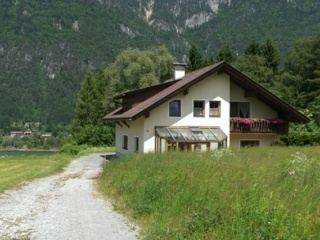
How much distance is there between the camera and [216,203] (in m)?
8.69

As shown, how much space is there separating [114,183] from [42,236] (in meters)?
6.89

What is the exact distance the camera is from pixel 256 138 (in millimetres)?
33531

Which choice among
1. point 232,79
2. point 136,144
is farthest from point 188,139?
point 232,79

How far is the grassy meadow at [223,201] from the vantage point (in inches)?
269

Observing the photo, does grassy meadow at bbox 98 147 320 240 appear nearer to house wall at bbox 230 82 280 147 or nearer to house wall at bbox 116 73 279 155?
house wall at bbox 116 73 279 155

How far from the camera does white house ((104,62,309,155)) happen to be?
98.8ft

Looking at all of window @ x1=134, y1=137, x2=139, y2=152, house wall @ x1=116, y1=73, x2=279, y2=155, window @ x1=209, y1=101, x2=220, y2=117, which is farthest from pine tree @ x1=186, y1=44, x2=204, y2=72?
window @ x1=134, y1=137, x2=139, y2=152

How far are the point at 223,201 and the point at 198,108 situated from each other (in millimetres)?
23317

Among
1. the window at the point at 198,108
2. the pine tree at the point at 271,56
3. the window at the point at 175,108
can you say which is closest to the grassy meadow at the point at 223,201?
the window at the point at 175,108

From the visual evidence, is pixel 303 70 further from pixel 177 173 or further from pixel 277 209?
pixel 277 209

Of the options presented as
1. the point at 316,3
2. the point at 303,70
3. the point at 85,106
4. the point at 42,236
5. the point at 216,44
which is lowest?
the point at 42,236

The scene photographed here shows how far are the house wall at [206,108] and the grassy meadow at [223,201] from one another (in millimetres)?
16053

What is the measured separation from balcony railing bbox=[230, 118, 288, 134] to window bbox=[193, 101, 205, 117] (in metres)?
2.15

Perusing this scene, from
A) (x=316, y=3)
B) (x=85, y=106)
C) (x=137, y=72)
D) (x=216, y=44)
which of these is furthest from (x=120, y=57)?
(x=316, y=3)
